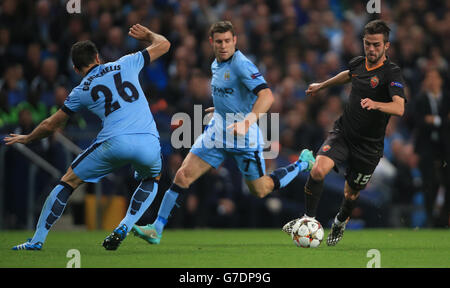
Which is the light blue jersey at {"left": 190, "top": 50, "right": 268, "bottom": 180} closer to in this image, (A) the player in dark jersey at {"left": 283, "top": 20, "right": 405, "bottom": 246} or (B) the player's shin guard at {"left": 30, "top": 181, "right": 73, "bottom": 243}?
(A) the player in dark jersey at {"left": 283, "top": 20, "right": 405, "bottom": 246}

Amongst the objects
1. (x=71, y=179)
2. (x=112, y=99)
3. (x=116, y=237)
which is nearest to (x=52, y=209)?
(x=71, y=179)

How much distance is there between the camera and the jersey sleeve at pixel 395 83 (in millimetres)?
7934

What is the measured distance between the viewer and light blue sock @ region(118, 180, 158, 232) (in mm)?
7902

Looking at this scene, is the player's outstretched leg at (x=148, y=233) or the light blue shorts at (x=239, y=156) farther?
the light blue shorts at (x=239, y=156)

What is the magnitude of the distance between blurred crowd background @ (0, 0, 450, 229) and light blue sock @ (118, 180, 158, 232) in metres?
4.50

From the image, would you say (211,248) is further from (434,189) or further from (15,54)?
(15,54)

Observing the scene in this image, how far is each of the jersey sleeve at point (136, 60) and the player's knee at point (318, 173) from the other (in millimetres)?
2059

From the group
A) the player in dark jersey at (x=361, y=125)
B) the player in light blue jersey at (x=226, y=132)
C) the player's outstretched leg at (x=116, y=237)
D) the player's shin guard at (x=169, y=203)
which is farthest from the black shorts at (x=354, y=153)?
the player's outstretched leg at (x=116, y=237)

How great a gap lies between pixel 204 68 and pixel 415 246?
7130mm

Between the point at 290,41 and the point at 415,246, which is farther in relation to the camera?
the point at 290,41

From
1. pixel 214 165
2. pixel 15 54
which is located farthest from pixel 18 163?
pixel 214 165

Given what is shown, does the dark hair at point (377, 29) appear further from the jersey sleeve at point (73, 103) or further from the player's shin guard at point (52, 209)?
the player's shin guard at point (52, 209)

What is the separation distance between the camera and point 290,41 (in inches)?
643

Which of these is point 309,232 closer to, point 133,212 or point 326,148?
point 326,148
